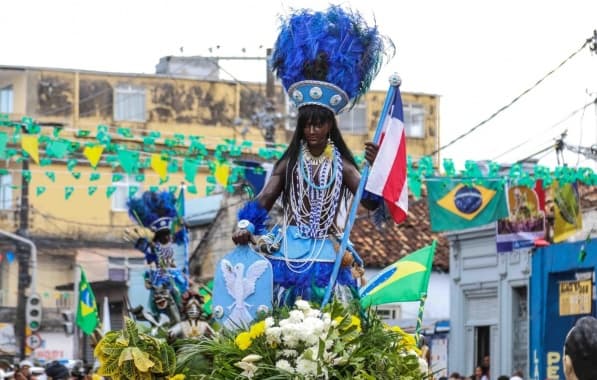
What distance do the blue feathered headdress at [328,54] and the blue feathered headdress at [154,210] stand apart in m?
9.33

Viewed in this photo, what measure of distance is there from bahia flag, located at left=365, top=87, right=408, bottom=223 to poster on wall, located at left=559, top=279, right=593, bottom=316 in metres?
16.6

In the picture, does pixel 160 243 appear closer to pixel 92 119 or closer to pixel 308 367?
pixel 308 367

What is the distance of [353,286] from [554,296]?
18.8 meters

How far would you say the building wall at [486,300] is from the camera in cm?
3008

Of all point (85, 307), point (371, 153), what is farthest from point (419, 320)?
point (85, 307)

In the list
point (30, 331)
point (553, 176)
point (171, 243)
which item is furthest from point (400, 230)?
point (171, 243)

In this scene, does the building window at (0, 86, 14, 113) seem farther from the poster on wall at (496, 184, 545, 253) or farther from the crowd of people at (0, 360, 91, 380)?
the crowd of people at (0, 360, 91, 380)

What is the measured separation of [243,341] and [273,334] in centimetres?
22

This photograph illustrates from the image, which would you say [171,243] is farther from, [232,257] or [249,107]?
[249,107]

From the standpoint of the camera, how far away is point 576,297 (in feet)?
87.4

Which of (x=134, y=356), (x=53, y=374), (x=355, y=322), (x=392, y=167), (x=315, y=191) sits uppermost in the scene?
(x=392, y=167)

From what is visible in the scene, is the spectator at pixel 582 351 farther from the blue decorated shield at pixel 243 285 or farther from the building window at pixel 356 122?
the building window at pixel 356 122

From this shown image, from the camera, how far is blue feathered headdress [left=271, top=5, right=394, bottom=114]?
9.55m

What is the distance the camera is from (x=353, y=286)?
9477 millimetres
